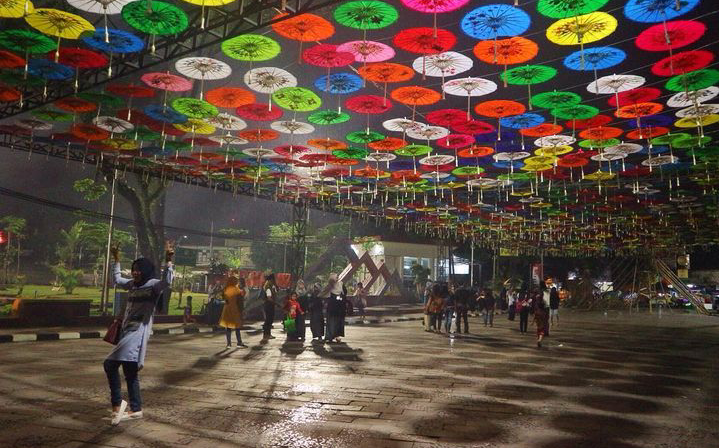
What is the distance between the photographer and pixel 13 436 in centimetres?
437

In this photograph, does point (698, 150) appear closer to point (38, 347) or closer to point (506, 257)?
point (38, 347)

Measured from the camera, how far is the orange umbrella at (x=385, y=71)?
9.62 metres

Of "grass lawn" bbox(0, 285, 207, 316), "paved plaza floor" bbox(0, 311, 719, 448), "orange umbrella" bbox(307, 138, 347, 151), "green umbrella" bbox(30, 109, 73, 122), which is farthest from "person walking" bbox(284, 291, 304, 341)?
"grass lawn" bbox(0, 285, 207, 316)

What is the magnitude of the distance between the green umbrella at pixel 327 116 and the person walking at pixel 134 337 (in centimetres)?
736

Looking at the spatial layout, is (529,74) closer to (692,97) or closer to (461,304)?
(692,97)

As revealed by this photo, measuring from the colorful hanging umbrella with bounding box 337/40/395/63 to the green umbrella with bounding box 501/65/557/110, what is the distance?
7.84 ft

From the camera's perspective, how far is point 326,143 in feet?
→ 45.2

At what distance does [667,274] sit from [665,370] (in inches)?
1102

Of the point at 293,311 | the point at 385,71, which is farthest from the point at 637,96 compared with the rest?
the point at 293,311

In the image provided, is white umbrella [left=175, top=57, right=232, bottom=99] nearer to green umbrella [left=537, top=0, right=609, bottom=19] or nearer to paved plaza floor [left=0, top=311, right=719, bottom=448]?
paved plaza floor [left=0, top=311, right=719, bottom=448]

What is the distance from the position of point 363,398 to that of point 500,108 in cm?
749

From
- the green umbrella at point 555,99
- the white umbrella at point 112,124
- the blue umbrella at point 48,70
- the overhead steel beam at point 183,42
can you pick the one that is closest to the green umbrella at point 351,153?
the overhead steel beam at point 183,42

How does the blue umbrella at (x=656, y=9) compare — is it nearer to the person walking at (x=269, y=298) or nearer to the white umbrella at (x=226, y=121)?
the white umbrella at (x=226, y=121)

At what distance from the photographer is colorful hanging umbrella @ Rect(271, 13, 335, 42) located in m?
8.12
